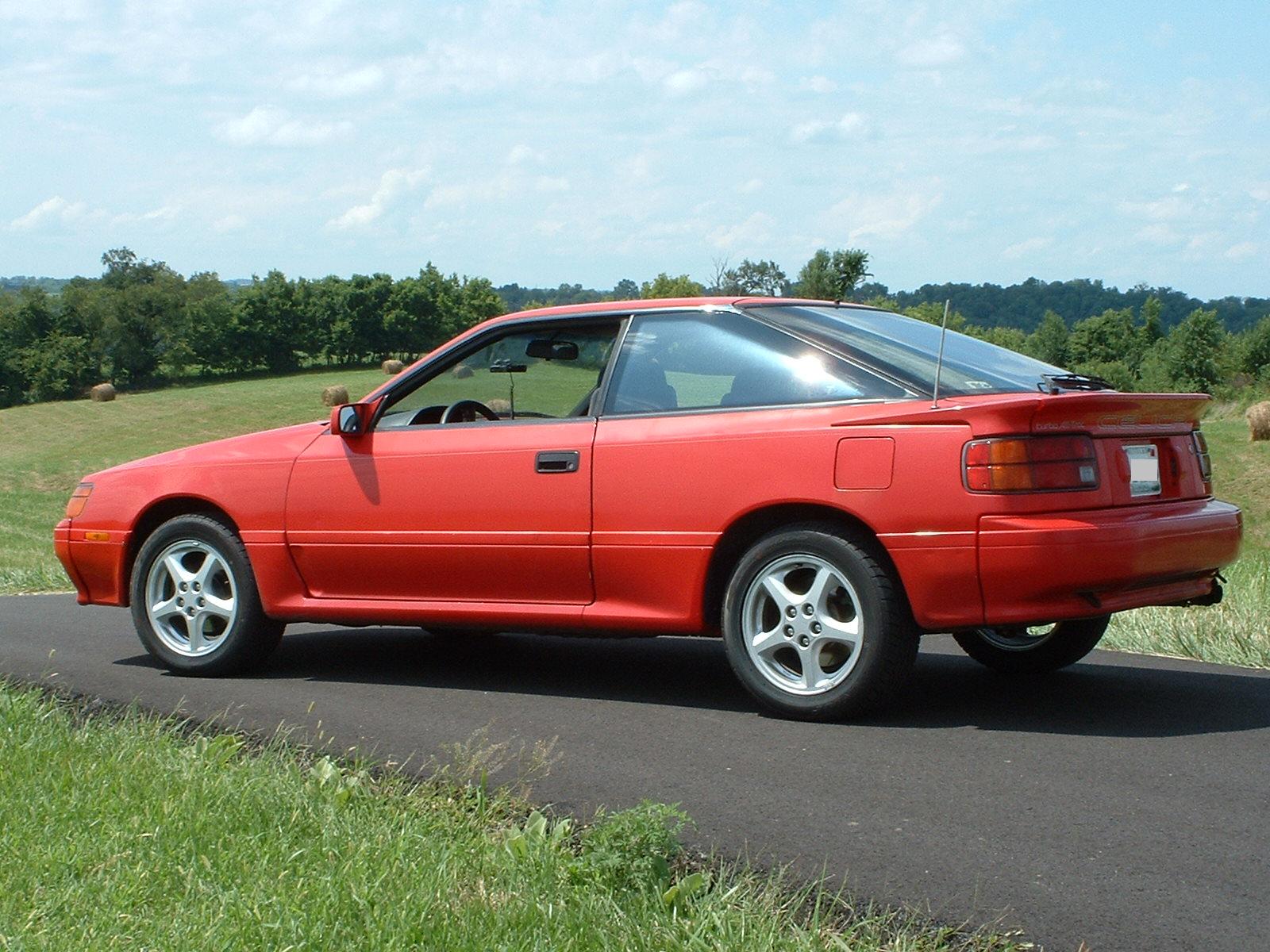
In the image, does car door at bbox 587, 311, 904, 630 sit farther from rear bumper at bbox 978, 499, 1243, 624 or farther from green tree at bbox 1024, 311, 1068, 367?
Result: green tree at bbox 1024, 311, 1068, 367

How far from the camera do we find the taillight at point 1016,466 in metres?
4.81

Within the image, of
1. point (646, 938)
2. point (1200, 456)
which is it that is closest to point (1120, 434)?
point (1200, 456)

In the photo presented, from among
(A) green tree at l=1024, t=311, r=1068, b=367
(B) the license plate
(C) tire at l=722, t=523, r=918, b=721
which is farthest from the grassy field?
(A) green tree at l=1024, t=311, r=1068, b=367

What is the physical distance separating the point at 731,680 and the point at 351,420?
1965 mm

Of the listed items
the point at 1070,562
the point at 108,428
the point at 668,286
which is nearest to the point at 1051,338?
the point at 668,286

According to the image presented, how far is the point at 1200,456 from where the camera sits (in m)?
5.69

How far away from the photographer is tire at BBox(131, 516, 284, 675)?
6.50m

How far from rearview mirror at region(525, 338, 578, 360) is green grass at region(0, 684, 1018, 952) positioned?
7.04 ft

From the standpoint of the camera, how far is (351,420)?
20.6 feet

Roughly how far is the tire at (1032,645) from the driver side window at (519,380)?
1.86 meters

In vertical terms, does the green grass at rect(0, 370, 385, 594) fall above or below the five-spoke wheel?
below

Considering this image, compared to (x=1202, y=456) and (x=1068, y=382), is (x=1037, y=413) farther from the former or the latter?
(x=1202, y=456)

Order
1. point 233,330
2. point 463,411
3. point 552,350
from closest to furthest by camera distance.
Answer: point 552,350 < point 463,411 < point 233,330

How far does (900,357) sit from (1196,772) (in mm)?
1782
